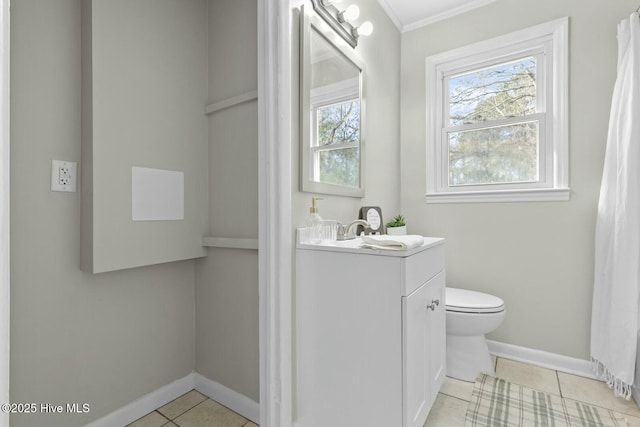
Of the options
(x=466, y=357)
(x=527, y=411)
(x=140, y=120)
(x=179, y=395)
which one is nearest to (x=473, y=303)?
(x=466, y=357)

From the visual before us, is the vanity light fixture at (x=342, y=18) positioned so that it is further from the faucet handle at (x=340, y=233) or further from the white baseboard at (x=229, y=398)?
the white baseboard at (x=229, y=398)

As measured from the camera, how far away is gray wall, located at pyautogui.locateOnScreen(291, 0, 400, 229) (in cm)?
179

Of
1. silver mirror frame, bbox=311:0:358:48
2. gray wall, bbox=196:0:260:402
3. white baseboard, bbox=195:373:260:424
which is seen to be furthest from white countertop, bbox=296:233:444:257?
silver mirror frame, bbox=311:0:358:48

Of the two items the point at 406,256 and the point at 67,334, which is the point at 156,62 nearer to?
the point at 67,334

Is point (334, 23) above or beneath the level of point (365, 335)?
above

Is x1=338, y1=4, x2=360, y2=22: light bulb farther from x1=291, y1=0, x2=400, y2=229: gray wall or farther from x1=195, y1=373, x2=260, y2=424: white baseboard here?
x1=195, y1=373, x2=260, y2=424: white baseboard

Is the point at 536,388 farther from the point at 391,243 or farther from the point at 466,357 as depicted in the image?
the point at 391,243

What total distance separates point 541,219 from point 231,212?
1.89 meters

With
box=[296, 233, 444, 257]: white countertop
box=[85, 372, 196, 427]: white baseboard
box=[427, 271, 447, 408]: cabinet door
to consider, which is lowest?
box=[85, 372, 196, 427]: white baseboard

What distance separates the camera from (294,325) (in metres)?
1.40

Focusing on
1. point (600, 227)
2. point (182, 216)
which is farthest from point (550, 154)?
point (182, 216)

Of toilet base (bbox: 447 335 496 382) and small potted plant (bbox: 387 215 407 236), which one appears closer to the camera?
toilet base (bbox: 447 335 496 382)

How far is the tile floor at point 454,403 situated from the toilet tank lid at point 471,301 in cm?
45

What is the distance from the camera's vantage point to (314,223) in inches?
56.3
